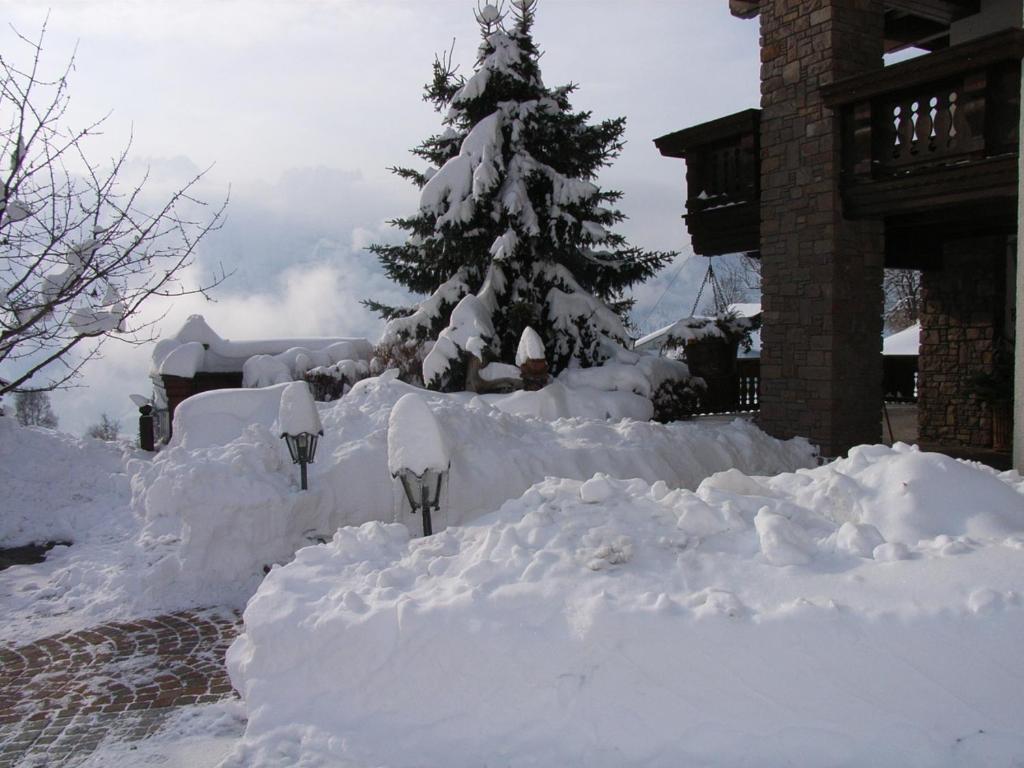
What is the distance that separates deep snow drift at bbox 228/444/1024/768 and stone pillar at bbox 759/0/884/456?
5353 mm

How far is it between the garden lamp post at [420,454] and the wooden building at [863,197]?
6119 mm

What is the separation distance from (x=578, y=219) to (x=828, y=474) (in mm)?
9145

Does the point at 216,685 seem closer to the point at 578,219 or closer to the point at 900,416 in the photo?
the point at 578,219

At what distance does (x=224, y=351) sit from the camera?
1642 cm

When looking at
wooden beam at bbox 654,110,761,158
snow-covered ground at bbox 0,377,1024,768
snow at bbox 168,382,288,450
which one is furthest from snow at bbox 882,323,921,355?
snow-covered ground at bbox 0,377,1024,768

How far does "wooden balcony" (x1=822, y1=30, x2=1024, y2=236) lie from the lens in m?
7.62

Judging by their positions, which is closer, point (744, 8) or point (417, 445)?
point (417, 445)

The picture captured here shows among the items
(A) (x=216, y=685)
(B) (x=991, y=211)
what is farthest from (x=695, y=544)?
(B) (x=991, y=211)

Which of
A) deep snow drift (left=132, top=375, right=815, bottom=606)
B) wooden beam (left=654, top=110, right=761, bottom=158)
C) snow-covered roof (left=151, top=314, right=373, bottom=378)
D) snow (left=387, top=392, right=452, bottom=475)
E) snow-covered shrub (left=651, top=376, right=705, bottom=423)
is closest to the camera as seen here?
snow (left=387, top=392, right=452, bottom=475)

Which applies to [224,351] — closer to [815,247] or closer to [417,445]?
[815,247]

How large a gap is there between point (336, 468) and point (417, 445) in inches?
121

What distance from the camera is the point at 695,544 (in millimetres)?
3920

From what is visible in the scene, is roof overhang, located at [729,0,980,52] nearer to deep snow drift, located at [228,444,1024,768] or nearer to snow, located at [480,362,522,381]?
snow, located at [480,362,522,381]

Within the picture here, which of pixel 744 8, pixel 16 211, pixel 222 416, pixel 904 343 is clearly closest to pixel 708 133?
pixel 744 8
